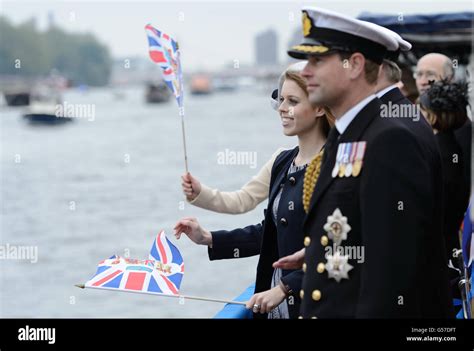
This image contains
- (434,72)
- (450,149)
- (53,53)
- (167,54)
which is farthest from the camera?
(53,53)

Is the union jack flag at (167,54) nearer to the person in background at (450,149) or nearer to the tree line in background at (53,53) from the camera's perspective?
the person in background at (450,149)

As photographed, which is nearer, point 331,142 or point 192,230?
point 331,142

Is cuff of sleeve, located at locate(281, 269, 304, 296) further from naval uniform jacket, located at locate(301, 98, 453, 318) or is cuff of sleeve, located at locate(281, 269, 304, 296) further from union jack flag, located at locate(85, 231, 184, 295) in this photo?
union jack flag, located at locate(85, 231, 184, 295)

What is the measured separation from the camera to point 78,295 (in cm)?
1831

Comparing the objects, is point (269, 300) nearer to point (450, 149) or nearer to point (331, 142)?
point (331, 142)

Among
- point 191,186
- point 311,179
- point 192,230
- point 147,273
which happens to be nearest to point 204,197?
point 191,186

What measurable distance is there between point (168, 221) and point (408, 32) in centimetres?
1840

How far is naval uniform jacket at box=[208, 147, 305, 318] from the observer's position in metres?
3.66

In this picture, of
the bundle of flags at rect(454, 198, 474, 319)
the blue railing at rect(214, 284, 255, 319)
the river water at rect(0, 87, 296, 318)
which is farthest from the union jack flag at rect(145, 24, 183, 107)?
the river water at rect(0, 87, 296, 318)

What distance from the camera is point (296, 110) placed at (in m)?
3.75

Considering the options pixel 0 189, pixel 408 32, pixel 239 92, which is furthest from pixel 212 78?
pixel 408 32

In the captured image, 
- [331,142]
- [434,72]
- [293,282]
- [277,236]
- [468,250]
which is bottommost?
[468,250]

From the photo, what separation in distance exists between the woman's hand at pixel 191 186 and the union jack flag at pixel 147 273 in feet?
1.25

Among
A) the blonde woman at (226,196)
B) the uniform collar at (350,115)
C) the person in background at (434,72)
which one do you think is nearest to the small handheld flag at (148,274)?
the blonde woman at (226,196)
